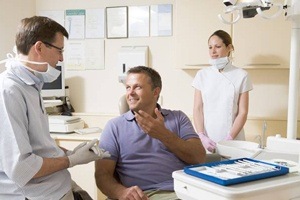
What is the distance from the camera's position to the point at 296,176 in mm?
887

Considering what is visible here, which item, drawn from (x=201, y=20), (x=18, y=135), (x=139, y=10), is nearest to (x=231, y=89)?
(x=201, y=20)

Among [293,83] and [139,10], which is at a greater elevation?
[139,10]

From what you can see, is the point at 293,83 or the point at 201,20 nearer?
the point at 293,83

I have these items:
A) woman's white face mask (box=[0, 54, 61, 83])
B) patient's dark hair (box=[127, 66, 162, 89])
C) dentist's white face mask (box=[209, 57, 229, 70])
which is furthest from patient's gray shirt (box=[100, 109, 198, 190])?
dentist's white face mask (box=[209, 57, 229, 70])

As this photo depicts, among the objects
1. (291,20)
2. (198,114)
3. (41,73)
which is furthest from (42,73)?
(198,114)

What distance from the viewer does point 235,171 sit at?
2.85ft

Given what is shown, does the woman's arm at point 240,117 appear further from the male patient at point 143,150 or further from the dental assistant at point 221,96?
the male patient at point 143,150

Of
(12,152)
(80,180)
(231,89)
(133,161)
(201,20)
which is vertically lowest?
(80,180)

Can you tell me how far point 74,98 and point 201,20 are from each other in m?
1.51

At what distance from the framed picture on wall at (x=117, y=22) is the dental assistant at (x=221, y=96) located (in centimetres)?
117

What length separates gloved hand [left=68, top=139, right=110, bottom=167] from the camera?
55.7 inches

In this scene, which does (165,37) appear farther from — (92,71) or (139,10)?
(92,71)

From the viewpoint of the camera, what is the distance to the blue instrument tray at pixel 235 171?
818mm

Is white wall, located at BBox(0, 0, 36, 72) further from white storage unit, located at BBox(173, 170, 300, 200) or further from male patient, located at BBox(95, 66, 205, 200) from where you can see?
white storage unit, located at BBox(173, 170, 300, 200)
